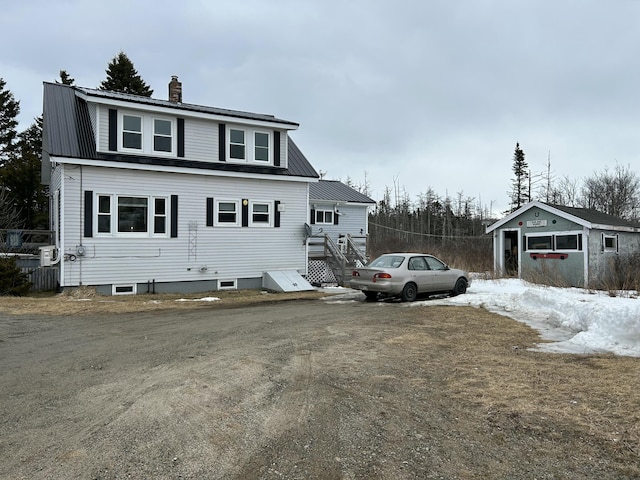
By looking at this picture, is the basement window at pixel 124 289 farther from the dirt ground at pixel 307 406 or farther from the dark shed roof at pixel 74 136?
the dirt ground at pixel 307 406

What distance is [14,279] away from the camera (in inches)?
629

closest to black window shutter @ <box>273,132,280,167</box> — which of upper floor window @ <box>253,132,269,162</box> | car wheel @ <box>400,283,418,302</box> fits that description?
upper floor window @ <box>253,132,269,162</box>

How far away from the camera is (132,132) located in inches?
671

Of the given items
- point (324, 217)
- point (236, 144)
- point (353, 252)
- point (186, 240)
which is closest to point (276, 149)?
point (236, 144)

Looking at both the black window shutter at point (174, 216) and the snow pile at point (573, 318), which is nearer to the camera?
the snow pile at point (573, 318)

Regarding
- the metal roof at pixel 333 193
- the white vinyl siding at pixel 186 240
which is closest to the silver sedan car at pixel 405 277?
the white vinyl siding at pixel 186 240

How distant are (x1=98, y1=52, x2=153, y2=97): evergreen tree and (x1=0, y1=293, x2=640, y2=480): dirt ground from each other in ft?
126

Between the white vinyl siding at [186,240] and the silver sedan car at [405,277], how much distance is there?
505 cm

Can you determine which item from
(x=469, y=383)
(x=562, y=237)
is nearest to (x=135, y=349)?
(x=469, y=383)

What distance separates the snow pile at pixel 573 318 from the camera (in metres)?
8.28

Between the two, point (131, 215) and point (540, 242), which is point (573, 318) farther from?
point (131, 215)

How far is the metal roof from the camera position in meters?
28.8

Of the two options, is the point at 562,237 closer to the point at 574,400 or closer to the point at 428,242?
the point at 574,400

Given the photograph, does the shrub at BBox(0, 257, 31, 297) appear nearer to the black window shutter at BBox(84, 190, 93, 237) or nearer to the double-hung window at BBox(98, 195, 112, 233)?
the black window shutter at BBox(84, 190, 93, 237)
